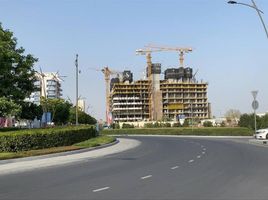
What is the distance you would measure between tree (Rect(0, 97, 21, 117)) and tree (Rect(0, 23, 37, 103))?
5.75 ft

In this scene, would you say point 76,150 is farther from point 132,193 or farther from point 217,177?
point 132,193

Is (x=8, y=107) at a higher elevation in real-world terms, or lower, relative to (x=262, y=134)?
higher

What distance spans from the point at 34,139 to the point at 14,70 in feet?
28.1

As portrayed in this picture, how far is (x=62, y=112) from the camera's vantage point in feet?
366

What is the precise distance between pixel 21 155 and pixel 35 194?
A: 14.8 m

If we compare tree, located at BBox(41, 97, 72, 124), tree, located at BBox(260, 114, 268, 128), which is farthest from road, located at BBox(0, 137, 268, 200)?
tree, located at BBox(41, 97, 72, 124)

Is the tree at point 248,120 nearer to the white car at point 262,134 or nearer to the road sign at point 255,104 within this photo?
the white car at point 262,134

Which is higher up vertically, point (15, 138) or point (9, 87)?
point (9, 87)

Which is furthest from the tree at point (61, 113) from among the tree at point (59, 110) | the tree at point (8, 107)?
the tree at point (8, 107)

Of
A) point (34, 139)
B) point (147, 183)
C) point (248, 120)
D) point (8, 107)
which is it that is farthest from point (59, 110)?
point (147, 183)

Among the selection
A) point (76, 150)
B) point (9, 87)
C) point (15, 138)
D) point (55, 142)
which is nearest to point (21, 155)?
point (15, 138)

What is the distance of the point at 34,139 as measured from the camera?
33375mm

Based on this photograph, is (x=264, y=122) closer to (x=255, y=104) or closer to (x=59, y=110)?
(x=255, y=104)

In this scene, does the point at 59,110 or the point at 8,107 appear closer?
the point at 8,107
